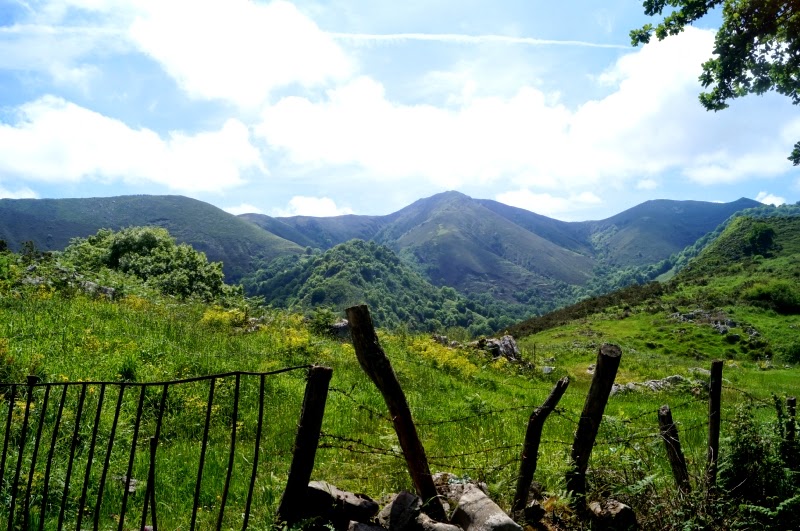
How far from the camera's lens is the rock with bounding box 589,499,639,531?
4.68m

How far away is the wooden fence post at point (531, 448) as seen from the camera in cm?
488

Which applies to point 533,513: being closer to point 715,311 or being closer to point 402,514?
point 402,514

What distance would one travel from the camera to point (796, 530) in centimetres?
462

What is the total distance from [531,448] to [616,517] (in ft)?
3.23

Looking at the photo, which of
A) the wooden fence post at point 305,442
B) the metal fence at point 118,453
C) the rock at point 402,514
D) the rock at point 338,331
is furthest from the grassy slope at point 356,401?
the rock at point 338,331

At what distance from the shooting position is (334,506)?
4531 mm

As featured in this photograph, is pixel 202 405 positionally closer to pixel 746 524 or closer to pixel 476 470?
pixel 476 470

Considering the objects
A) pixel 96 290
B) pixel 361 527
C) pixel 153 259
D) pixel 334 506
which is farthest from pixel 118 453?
pixel 153 259

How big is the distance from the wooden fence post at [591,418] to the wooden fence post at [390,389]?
1558mm

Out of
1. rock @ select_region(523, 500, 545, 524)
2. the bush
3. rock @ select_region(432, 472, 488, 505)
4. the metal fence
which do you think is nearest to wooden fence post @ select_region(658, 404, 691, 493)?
rock @ select_region(523, 500, 545, 524)

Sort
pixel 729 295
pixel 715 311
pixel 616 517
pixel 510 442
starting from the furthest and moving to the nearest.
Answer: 1. pixel 729 295
2. pixel 715 311
3. pixel 510 442
4. pixel 616 517

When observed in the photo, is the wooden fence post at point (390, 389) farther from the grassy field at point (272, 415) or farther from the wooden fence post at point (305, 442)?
the grassy field at point (272, 415)

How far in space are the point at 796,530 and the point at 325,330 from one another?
1755 cm

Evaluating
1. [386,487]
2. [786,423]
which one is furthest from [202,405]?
[786,423]
